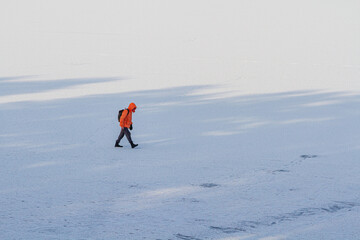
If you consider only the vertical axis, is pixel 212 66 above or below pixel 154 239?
above

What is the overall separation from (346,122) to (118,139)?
648 cm

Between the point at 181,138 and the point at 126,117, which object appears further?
the point at 181,138

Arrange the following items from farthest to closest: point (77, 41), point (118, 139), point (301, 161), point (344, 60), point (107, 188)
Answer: point (77, 41) → point (344, 60) → point (118, 139) → point (301, 161) → point (107, 188)

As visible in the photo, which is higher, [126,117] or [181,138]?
[126,117]

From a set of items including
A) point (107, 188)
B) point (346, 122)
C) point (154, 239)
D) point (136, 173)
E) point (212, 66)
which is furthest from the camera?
point (212, 66)

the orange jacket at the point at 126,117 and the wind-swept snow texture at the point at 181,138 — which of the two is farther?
the orange jacket at the point at 126,117

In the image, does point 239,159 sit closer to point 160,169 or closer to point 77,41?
point 160,169

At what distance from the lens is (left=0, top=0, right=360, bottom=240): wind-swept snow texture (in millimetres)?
7309

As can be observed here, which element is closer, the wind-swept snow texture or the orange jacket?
the wind-swept snow texture

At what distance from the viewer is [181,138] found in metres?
12.8

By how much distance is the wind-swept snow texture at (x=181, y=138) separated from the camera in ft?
24.0

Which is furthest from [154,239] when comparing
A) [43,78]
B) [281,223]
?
[43,78]

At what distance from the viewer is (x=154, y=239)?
21.5ft

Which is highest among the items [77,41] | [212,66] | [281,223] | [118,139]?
[77,41]
